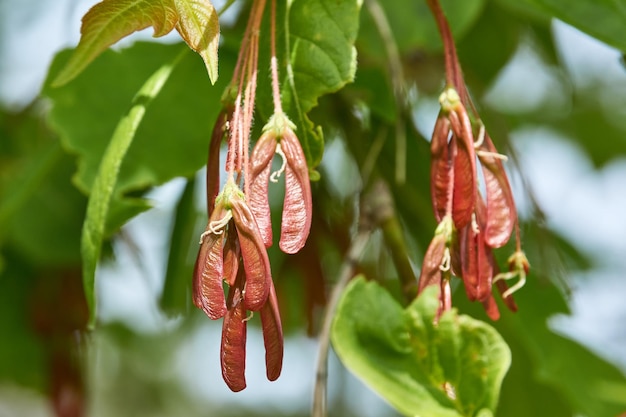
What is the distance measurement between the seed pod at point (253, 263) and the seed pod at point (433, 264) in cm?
15

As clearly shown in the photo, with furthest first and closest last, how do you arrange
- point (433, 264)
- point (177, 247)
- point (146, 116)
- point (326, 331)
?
point (177, 247) < point (146, 116) < point (326, 331) < point (433, 264)

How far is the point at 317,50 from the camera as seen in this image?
2.39 feet

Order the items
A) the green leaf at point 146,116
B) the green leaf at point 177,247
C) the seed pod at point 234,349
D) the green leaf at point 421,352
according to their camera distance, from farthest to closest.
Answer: the green leaf at point 177,247
the green leaf at point 146,116
the green leaf at point 421,352
the seed pod at point 234,349

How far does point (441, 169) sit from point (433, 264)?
0.07 meters

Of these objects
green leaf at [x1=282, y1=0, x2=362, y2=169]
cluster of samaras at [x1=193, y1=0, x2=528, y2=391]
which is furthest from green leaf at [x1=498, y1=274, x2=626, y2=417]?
green leaf at [x1=282, y1=0, x2=362, y2=169]

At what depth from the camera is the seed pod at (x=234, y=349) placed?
1.86ft

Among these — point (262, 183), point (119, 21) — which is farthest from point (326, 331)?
point (119, 21)

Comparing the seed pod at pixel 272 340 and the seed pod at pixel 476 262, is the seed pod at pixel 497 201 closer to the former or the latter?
the seed pod at pixel 476 262

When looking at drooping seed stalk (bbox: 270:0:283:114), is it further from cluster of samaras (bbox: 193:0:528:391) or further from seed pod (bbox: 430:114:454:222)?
seed pod (bbox: 430:114:454:222)

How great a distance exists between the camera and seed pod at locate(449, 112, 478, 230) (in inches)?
26.2

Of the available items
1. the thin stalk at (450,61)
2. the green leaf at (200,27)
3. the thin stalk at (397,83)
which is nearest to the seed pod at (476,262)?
the thin stalk at (450,61)

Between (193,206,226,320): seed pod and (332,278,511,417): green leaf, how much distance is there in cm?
13

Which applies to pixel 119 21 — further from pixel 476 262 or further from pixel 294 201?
pixel 476 262

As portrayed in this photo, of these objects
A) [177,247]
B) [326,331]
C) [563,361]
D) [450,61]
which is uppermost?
[450,61]
